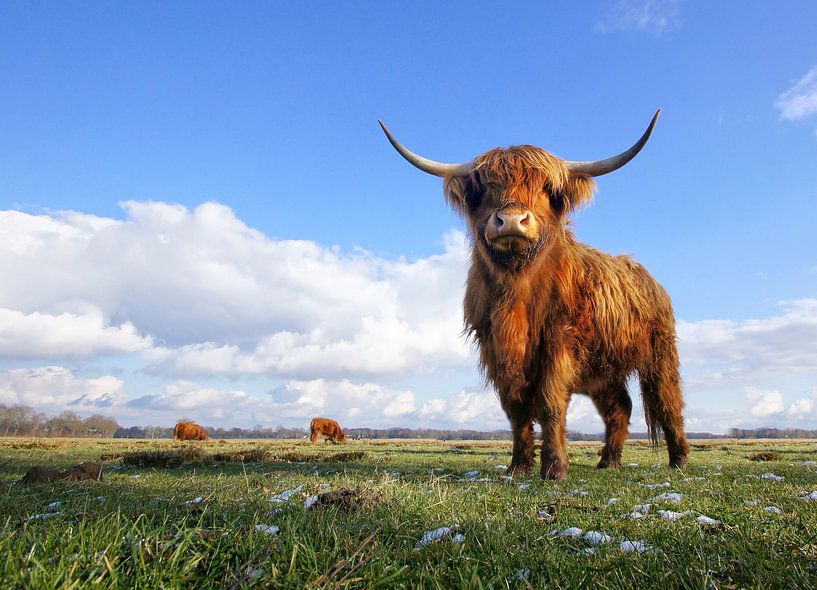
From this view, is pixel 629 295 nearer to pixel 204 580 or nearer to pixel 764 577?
pixel 764 577

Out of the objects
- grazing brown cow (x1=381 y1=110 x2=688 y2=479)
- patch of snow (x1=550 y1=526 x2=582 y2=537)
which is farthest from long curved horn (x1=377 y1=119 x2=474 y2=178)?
patch of snow (x1=550 y1=526 x2=582 y2=537)

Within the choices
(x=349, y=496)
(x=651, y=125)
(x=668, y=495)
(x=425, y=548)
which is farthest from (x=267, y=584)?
(x=651, y=125)

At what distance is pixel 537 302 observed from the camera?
632 cm

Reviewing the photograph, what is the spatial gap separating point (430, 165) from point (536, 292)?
2.38 meters

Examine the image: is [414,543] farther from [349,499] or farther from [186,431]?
[186,431]

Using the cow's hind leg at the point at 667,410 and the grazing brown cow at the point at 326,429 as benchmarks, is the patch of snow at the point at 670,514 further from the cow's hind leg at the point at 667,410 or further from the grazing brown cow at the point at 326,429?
the grazing brown cow at the point at 326,429

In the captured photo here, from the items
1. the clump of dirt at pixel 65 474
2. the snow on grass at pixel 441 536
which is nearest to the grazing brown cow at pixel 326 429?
the clump of dirt at pixel 65 474

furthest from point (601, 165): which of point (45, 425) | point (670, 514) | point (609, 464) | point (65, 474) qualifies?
point (45, 425)

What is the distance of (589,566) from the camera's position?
1.94 metres

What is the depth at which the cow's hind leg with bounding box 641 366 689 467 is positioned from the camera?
8.19 metres

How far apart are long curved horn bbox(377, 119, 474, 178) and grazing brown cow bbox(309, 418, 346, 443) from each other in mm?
31116

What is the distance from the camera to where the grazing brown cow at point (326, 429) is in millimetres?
36312

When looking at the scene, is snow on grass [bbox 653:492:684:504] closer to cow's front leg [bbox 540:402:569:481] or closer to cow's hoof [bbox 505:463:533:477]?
cow's front leg [bbox 540:402:569:481]

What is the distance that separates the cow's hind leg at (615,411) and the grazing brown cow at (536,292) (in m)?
1.41
